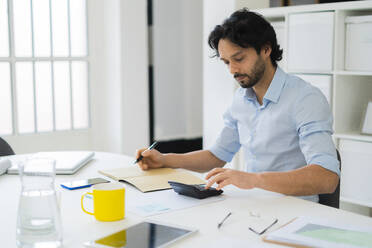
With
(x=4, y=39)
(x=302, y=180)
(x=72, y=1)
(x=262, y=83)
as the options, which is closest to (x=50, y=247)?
(x=302, y=180)

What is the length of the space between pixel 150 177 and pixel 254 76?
585mm

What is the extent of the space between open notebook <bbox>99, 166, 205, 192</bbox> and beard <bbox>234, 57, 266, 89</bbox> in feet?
1.45

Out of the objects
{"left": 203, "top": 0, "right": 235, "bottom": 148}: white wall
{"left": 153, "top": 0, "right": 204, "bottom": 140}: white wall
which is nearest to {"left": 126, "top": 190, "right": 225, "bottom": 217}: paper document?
{"left": 203, "top": 0, "right": 235, "bottom": 148}: white wall

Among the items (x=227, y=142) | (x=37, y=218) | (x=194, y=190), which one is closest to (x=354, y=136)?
(x=227, y=142)

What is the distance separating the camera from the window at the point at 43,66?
133 inches

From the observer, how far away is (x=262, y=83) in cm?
208

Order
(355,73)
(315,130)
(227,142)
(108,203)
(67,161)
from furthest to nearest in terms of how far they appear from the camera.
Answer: (355,73) < (227,142) < (67,161) < (315,130) < (108,203)

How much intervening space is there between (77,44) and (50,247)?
105 inches

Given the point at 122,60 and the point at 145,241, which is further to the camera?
the point at 122,60

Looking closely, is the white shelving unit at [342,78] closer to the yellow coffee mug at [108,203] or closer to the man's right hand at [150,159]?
the man's right hand at [150,159]

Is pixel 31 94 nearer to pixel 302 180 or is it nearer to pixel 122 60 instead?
pixel 122 60

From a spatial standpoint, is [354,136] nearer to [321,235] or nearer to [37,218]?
[321,235]

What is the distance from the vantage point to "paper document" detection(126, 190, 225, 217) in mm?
1500

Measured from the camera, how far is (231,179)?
5.37 ft
